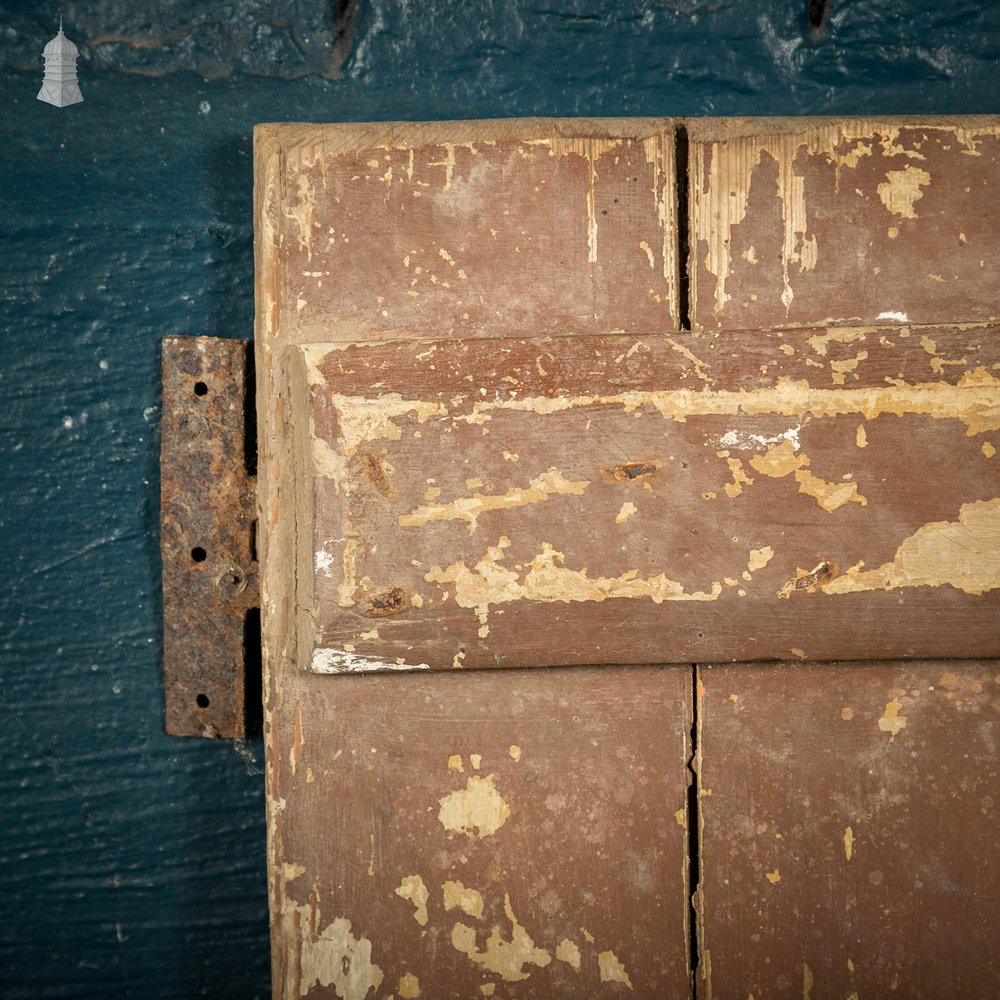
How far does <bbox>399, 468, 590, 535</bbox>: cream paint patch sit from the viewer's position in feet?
2.20

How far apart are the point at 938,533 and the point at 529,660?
0.37 meters

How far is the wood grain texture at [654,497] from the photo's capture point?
66cm

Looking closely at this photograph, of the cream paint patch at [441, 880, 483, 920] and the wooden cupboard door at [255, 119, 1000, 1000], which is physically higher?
the wooden cupboard door at [255, 119, 1000, 1000]

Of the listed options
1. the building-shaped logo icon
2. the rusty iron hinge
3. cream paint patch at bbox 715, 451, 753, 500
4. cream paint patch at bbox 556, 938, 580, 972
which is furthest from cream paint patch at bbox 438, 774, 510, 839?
the building-shaped logo icon

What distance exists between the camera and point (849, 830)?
697 mm

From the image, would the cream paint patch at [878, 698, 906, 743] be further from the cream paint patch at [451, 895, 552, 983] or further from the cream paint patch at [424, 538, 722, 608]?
the cream paint patch at [451, 895, 552, 983]

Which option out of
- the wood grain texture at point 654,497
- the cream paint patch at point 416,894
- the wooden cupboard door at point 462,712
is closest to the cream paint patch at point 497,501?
the wood grain texture at point 654,497

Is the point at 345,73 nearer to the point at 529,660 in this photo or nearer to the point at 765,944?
the point at 529,660

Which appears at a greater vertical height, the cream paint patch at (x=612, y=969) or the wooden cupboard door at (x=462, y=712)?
the wooden cupboard door at (x=462, y=712)

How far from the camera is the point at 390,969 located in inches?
27.7

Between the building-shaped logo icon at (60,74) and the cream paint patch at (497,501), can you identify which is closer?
the cream paint patch at (497,501)

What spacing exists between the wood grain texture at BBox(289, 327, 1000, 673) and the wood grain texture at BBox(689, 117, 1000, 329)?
0.15ft

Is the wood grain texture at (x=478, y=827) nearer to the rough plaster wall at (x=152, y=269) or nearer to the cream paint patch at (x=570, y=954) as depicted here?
the cream paint patch at (x=570, y=954)

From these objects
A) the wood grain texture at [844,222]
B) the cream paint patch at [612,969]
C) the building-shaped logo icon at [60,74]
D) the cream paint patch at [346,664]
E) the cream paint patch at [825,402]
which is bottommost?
the cream paint patch at [612,969]
